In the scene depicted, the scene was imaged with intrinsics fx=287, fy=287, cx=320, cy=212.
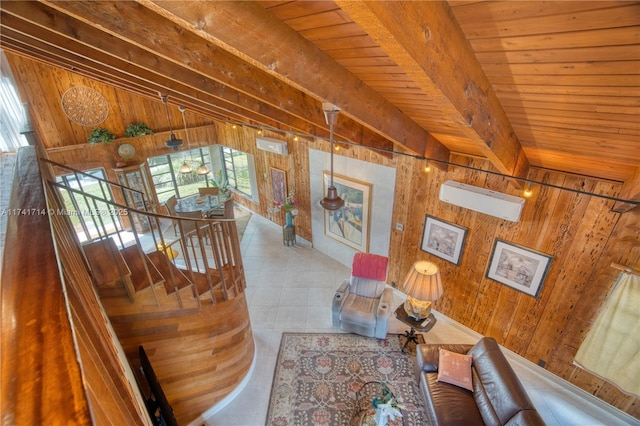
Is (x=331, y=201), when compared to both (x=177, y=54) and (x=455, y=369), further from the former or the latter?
(x=455, y=369)

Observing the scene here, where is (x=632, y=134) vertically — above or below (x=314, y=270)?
above

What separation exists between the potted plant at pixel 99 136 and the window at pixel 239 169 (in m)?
2.90

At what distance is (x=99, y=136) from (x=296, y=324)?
19.2ft

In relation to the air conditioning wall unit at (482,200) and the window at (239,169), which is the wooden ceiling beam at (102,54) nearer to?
the air conditioning wall unit at (482,200)

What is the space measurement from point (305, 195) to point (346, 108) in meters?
4.15

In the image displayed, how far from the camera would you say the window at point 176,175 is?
7742mm

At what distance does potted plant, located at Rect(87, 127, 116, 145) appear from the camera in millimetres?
6242

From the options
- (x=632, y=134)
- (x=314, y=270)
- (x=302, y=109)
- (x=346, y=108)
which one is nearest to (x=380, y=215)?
(x=314, y=270)

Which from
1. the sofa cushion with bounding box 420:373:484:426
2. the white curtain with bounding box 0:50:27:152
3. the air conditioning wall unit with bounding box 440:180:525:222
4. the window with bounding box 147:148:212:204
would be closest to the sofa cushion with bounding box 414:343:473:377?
the sofa cushion with bounding box 420:373:484:426

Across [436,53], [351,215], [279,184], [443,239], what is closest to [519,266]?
[443,239]

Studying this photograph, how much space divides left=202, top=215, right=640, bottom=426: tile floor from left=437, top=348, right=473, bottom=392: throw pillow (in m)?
1.07

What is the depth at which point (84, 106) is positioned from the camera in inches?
243

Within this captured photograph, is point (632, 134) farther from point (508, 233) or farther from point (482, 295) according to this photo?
point (482, 295)

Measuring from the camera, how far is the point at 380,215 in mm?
5184
